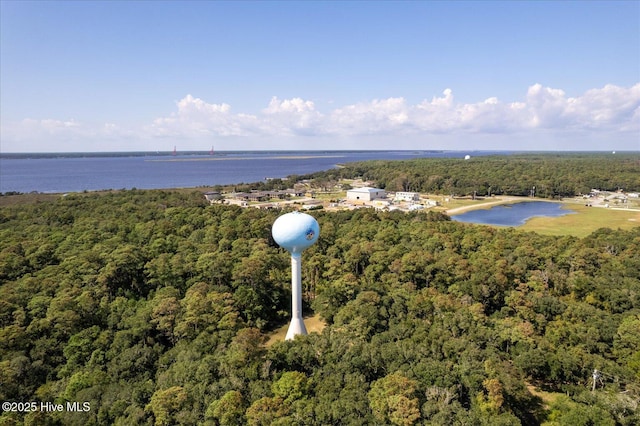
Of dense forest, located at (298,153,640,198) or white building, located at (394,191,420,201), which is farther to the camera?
dense forest, located at (298,153,640,198)

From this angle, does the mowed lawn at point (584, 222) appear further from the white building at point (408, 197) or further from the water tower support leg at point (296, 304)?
the water tower support leg at point (296, 304)

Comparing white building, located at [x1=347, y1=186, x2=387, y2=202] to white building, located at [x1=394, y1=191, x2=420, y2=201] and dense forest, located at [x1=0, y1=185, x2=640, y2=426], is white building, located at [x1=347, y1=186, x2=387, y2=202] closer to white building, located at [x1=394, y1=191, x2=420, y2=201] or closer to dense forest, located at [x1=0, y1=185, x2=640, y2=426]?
white building, located at [x1=394, y1=191, x2=420, y2=201]

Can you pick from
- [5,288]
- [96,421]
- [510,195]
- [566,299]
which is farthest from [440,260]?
[510,195]

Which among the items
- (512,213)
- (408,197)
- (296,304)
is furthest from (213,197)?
(296,304)

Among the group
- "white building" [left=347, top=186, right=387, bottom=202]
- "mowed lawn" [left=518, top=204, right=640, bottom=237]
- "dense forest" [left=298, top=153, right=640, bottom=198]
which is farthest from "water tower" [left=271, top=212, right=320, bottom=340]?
"dense forest" [left=298, top=153, right=640, bottom=198]

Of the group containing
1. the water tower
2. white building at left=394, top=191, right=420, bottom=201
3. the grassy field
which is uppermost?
the water tower

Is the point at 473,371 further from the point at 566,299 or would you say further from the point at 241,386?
the point at 566,299

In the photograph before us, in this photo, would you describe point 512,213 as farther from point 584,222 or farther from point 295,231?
point 295,231
